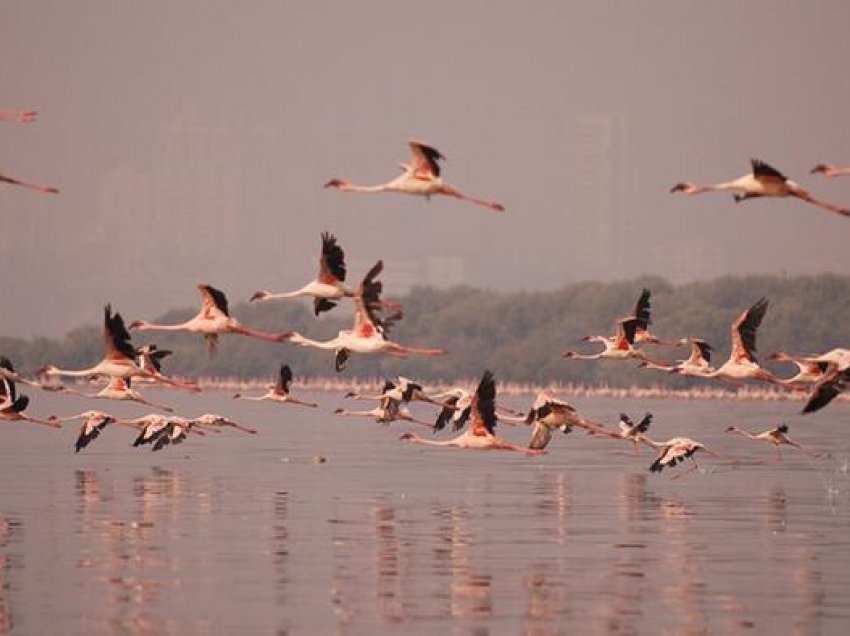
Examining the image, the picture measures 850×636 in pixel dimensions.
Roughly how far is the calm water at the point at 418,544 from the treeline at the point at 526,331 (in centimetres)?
6554

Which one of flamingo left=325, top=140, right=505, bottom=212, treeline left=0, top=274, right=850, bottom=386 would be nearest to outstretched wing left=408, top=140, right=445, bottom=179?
flamingo left=325, top=140, right=505, bottom=212

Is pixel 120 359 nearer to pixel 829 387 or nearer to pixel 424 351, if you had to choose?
pixel 424 351

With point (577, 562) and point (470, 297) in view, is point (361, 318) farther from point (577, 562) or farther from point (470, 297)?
point (470, 297)

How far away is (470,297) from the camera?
477 feet

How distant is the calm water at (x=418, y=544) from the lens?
22.8 meters

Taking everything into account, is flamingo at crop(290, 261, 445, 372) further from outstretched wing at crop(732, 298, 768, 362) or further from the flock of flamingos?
outstretched wing at crop(732, 298, 768, 362)

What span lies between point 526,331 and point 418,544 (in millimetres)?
108916

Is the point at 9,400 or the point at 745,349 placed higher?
the point at 745,349

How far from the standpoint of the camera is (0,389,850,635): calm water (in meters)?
22.8

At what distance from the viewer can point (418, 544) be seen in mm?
28641

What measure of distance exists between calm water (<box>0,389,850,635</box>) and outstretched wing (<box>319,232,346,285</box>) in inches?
129

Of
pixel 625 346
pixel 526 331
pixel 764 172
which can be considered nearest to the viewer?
pixel 764 172

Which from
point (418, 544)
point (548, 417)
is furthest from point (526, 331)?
point (418, 544)

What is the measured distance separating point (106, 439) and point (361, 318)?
24734mm
